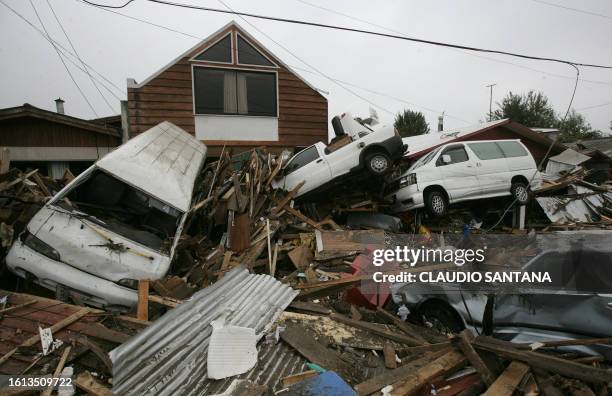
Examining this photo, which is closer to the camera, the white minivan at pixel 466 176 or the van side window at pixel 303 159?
the white minivan at pixel 466 176

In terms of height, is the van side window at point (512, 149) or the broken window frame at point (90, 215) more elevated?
the van side window at point (512, 149)

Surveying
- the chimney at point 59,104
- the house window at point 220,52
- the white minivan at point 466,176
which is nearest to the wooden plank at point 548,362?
the white minivan at point 466,176

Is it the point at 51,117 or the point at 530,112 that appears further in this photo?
the point at 530,112

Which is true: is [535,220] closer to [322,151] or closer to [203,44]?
[322,151]

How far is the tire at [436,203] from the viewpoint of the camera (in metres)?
8.55

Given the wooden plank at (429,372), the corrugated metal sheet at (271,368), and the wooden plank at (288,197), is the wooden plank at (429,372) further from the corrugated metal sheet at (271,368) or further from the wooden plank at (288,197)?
the wooden plank at (288,197)

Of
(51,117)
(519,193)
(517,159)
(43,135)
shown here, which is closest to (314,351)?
(519,193)

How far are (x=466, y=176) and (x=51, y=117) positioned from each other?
518 inches

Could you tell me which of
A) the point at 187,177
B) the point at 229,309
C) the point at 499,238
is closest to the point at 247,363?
the point at 229,309

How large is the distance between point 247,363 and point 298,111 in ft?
36.9

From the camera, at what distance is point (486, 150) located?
30.4 ft

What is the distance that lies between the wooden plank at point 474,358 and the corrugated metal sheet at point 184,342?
2.20 meters

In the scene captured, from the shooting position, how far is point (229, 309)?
397 cm

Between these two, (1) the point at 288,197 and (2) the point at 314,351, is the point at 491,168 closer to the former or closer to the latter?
(1) the point at 288,197
